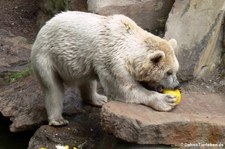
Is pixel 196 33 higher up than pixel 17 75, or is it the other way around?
pixel 196 33

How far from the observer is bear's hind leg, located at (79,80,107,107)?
8438 millimetres

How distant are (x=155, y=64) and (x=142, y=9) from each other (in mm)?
3095

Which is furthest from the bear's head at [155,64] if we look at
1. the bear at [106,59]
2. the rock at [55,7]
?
the rock at [55,7]

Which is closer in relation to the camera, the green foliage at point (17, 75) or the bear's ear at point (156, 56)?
the bear's ear at point (156, 56)

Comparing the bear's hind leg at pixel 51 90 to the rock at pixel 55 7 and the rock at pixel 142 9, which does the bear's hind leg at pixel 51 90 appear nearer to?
the rock at pixel 142 9

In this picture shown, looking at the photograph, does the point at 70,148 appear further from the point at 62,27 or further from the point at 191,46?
the point at 191,46

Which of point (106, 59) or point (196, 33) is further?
point (196, 33)

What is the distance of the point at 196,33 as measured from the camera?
28.6 ft

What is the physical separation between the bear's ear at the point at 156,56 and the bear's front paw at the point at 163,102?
53 cm

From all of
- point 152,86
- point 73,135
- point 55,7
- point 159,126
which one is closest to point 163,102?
point 152,86

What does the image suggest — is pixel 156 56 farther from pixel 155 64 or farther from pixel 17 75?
pixel 17 75

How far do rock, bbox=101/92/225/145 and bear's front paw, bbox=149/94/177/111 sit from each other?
0.09 metres

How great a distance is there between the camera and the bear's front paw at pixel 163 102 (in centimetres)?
684

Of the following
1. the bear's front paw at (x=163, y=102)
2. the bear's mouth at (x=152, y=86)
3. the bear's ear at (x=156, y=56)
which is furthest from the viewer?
the bear's mouth at (x=152, y=86)
